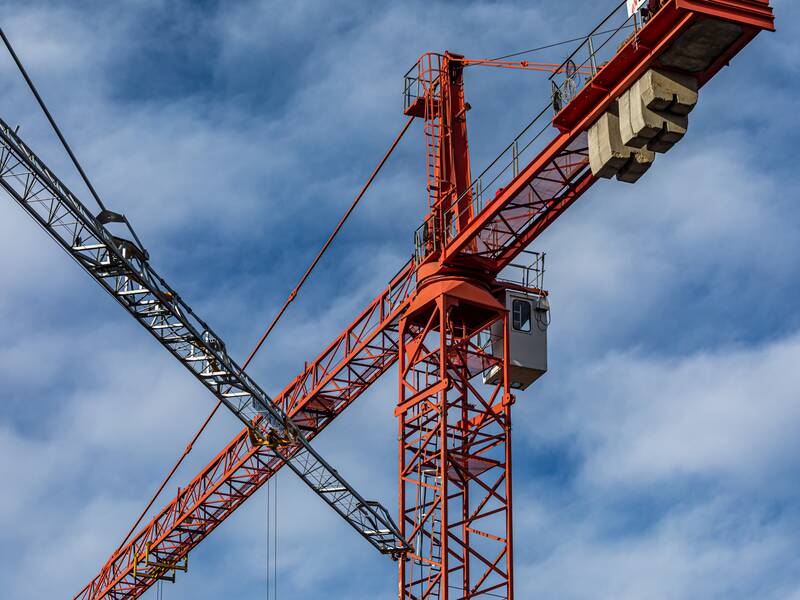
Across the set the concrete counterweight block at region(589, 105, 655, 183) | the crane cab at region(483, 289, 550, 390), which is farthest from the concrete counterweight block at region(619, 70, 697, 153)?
the crane cab at region(483, 289, 550, 390)

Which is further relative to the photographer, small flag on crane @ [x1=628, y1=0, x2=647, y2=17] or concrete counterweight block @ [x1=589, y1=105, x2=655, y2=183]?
concrete counterweight block @ [x1=589, y1=105, x2=655, y2=183]

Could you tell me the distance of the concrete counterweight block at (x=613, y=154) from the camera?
42125 millimetres

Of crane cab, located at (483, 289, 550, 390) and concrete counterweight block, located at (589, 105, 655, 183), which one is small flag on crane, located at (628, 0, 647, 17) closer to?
concrete counterweight block, located at (589, 105, 655, 183)

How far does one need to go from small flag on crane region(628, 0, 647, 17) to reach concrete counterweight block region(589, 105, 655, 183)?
2522mm

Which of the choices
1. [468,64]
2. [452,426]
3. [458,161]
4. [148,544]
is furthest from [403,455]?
[148,544]

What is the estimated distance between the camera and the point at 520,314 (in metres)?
50.5

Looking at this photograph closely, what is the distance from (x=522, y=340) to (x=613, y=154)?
384 inches

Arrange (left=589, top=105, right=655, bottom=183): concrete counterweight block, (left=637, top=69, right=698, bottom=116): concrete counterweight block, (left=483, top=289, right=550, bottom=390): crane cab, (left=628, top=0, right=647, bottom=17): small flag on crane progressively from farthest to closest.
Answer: (left=483, top=289, right=550, bottom=390): crane cab < (left=589, top=105, right=655, bottom=183): concrete counterweight block < (left=628, top=0, right=647, bottom=17): small flag on crane < (left=637, top=69, right=698, bottom=116): concrete counterweight block

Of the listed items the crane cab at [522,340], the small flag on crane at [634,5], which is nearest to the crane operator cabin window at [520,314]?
the crane cab at [522,340]

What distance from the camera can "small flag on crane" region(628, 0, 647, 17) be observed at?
1631 inches

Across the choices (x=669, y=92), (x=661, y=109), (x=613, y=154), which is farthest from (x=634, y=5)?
(x=613, y=154)

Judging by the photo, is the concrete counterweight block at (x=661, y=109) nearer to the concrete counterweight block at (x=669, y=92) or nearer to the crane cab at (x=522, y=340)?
the concrete counterweight block at (x=669, y=92)

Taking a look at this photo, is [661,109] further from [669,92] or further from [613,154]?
[613,154]

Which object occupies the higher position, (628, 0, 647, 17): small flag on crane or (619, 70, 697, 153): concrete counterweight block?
(628, 0, 647, 17): small flag on crane
